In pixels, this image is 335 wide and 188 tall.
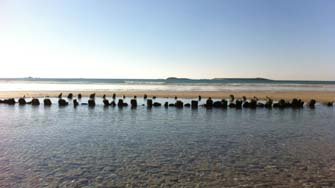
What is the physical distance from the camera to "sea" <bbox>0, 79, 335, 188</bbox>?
916 cm

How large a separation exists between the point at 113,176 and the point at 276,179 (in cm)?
502

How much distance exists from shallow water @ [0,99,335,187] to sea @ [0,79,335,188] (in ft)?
0.09

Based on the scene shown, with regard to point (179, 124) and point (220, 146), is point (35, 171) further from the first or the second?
point (179, 124)

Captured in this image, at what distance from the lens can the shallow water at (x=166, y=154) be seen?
30.1ft

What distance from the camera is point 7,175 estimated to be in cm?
933

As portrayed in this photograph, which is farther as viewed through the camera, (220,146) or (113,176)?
(220,146)

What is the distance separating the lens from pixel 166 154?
12023 mm

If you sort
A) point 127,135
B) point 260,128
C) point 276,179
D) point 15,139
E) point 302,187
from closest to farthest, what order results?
point 302,187, point 276,179, point 15,139, point 127,135, point 260,128

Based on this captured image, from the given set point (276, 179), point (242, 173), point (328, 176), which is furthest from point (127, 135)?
point (328, 176)

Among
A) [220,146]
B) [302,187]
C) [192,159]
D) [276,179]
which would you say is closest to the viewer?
[302,187]

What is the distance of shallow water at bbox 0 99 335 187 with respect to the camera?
30.1 feet

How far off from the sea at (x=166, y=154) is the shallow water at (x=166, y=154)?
0.09 ft

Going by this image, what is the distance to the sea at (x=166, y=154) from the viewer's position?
30.1 feet

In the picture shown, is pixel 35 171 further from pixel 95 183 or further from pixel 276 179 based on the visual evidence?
pixel 276 179
